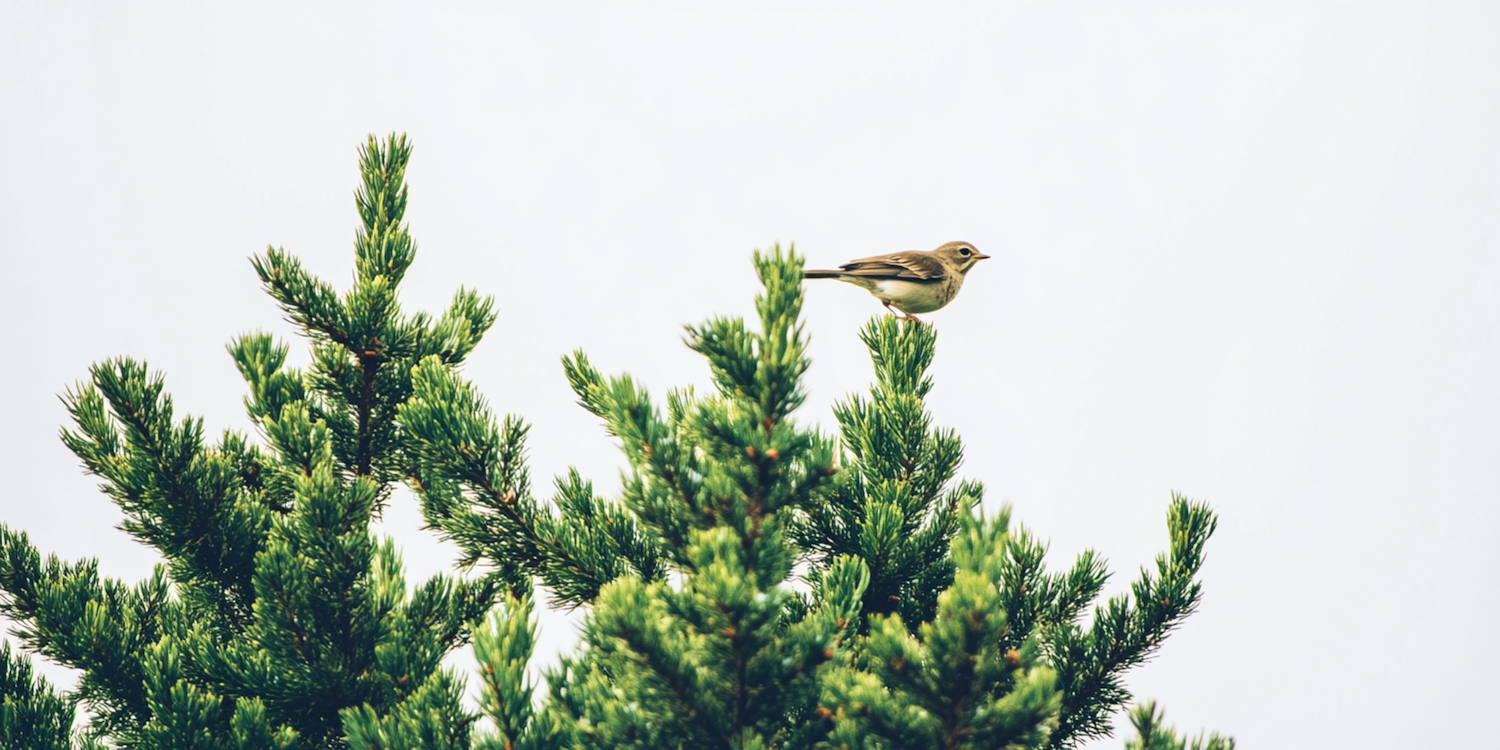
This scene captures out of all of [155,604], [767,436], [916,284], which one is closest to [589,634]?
[767,436]

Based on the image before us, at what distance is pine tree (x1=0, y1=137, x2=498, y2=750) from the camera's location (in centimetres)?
290

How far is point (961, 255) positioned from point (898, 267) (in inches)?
51.5

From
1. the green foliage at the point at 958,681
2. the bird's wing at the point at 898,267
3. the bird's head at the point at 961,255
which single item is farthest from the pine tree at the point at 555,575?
the bird's head at the point at 961,255

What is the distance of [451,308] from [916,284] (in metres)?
4.87

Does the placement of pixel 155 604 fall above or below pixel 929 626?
below

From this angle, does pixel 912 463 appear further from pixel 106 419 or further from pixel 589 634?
pixel 106 419

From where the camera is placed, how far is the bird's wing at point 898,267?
805 centimetres

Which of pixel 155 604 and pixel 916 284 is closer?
pixel 155 604

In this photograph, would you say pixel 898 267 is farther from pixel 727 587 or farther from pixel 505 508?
pixel 727 587

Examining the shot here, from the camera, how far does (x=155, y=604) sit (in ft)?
12.7

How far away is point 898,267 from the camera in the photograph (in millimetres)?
8094

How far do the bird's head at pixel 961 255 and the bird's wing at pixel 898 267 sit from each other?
0.75 meters

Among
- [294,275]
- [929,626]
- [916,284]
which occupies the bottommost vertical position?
[929,626]

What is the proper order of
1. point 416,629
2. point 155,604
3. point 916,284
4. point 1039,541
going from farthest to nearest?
point 916,284 < point 155,604 < point 1039,541 < point 416,629
